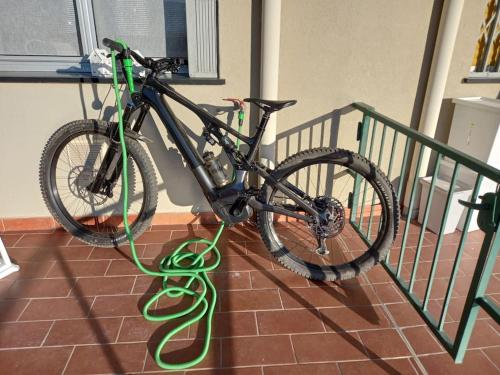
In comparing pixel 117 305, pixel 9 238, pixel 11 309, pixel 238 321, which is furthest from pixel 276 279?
pixel 9 238

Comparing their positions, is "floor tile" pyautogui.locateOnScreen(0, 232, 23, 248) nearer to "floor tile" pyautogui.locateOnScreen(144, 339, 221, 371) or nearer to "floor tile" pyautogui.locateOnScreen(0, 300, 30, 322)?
"floor tile" pyautogui.locateOnScreen(0, 300, 30, 322)

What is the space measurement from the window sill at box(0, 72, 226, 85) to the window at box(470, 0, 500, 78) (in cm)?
207

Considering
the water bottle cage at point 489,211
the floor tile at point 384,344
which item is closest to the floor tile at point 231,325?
the floor tile at point 384,344

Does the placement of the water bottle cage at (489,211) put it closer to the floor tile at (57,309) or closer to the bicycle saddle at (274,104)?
the bicycle saddle at (274,104)

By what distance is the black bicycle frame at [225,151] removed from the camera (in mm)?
2129

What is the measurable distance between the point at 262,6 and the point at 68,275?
2.13 meters

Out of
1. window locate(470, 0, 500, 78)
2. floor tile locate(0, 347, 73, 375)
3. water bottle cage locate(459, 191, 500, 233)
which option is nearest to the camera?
water bottle cage locate(459, 191, 500, 233)

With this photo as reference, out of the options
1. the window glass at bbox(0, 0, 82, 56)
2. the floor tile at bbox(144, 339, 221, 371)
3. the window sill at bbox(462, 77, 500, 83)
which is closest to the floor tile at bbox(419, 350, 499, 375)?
the floor tile at bbox(144, 339, 221, 371)

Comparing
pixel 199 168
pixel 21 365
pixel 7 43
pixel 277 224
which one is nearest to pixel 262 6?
pixel 199 168

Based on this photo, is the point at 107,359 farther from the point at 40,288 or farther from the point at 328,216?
the point at 328,216

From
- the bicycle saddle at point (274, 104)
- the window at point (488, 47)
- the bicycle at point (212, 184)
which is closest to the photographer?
the bicycle saddle at point (274, 104)

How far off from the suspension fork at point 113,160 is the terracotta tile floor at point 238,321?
47 centimetres

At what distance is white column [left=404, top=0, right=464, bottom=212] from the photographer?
7.90 ft

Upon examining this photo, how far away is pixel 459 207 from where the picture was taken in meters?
2.72
